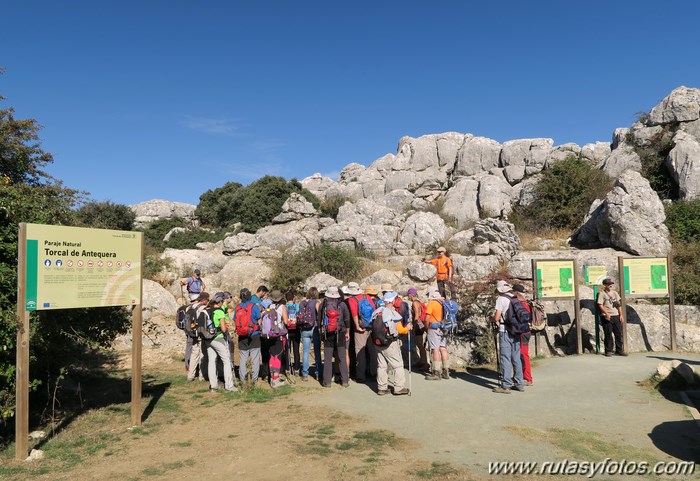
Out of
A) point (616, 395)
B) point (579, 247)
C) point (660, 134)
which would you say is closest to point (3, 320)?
point (616, 395)

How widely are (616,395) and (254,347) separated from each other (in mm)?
6610

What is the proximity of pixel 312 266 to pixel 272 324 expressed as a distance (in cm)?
1257

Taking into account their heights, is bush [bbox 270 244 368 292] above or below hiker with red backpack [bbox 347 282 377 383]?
above

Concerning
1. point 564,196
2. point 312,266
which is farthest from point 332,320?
point 564,196

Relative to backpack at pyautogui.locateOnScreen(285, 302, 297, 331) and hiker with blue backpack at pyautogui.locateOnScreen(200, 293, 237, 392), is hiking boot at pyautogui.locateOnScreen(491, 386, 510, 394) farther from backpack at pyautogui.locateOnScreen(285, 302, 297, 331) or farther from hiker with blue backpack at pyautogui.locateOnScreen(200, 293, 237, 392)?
hiker with blue backpack at pyautogui.locateOnScreen(200, 293, 237, 392)

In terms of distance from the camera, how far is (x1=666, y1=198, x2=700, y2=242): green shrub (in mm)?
18677

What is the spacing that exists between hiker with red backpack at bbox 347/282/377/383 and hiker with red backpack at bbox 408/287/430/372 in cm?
114

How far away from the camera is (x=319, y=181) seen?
164 feet

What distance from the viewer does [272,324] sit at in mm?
8797

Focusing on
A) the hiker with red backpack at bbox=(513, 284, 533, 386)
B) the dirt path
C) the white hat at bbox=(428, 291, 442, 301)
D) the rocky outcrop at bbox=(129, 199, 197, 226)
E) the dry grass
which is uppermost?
the rocky outcrop at bbox=(129, 199, 197, 226)

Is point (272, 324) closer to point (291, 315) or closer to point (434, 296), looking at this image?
point (291, 315)

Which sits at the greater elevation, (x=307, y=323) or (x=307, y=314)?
(x=307, y=314)

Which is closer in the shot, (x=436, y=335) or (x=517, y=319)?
(x=517, y=319)

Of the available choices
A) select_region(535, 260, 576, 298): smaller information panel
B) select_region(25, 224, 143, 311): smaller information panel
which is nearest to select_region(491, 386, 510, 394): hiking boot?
select_region(535, 260, 576, 298): smaller information panel
